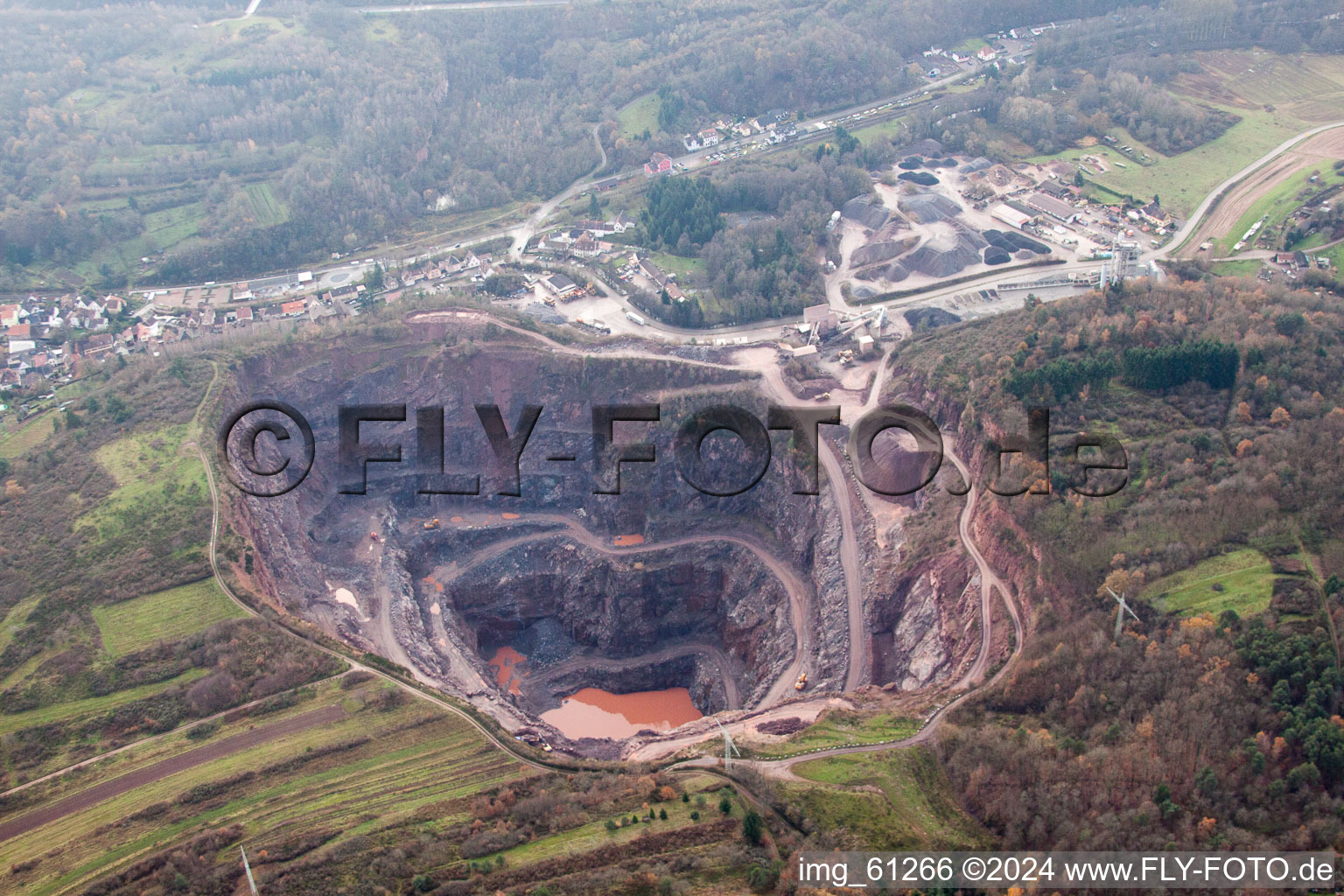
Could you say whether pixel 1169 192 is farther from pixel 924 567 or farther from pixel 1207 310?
pixel 924 567

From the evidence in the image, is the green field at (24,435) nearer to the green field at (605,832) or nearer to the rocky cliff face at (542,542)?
the rocky cliff face at (542,542)

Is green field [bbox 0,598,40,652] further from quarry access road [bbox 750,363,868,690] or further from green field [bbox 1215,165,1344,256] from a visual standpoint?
green field [bbox 1215,165,1344,256]

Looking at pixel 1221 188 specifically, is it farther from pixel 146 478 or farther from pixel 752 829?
pixel 146 478

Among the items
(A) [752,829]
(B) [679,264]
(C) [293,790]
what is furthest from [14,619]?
(B) [679,264]

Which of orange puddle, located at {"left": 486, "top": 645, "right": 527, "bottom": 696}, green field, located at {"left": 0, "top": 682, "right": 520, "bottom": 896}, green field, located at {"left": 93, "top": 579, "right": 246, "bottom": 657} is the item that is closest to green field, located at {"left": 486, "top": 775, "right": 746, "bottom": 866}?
green field, located at {"left": 0, "top": 682, "right": 520, "bottom": 896}

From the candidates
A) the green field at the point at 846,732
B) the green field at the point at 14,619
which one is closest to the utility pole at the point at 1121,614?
the green field at the point at 846,732

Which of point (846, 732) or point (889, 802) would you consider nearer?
point (889, 802)

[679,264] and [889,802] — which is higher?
[679,264]
